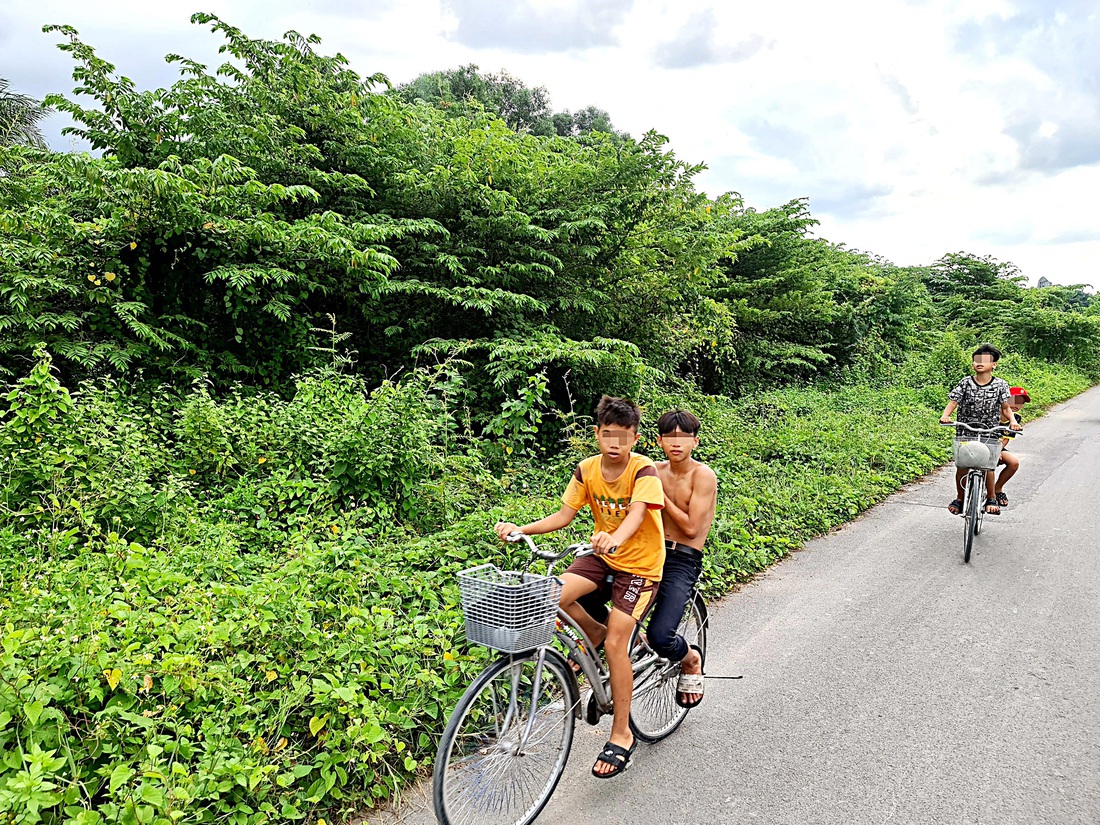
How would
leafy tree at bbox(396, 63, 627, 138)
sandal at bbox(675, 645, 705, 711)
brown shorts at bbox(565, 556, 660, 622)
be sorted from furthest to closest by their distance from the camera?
leafy tree at bbox(396, 63, 627, 138), sandal at bbox(675, 645, 705, 711), brown shorts at bbox(565, 556, 660, 622)

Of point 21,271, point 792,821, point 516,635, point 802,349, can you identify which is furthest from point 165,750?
point 802,349

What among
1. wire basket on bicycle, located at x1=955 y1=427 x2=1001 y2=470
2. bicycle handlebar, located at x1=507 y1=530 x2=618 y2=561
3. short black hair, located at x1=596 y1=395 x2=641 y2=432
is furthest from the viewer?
wire basket on bicycle, located at x1=955 y1=427 x2=1001 y2=470

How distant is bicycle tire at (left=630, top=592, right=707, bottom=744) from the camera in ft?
12.5

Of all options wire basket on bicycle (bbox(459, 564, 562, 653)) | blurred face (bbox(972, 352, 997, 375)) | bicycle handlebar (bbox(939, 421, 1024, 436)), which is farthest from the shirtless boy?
blurred face (bbox(972, 352, 997, 375))

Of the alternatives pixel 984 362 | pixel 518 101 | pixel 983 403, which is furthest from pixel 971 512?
pixel 518 101

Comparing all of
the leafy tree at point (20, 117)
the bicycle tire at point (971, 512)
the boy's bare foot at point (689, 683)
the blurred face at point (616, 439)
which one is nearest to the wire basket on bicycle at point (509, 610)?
the blurred face at point (616, 439)

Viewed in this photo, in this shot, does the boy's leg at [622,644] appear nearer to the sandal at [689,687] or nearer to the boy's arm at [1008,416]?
the sandal at [689,687]

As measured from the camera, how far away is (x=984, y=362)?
7.64m

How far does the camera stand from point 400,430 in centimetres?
636

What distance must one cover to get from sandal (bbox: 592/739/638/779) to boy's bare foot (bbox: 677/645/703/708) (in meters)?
0.54

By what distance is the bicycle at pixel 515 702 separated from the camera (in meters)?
2.91

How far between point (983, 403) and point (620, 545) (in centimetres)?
619

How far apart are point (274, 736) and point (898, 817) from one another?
288cm

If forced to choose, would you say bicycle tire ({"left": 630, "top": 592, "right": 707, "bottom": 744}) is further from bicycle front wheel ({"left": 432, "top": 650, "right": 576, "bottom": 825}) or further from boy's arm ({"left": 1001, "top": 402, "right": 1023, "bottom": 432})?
boy's arm ({"left": 1001, "top": 402, "right": 1023, "bottom": 432})
